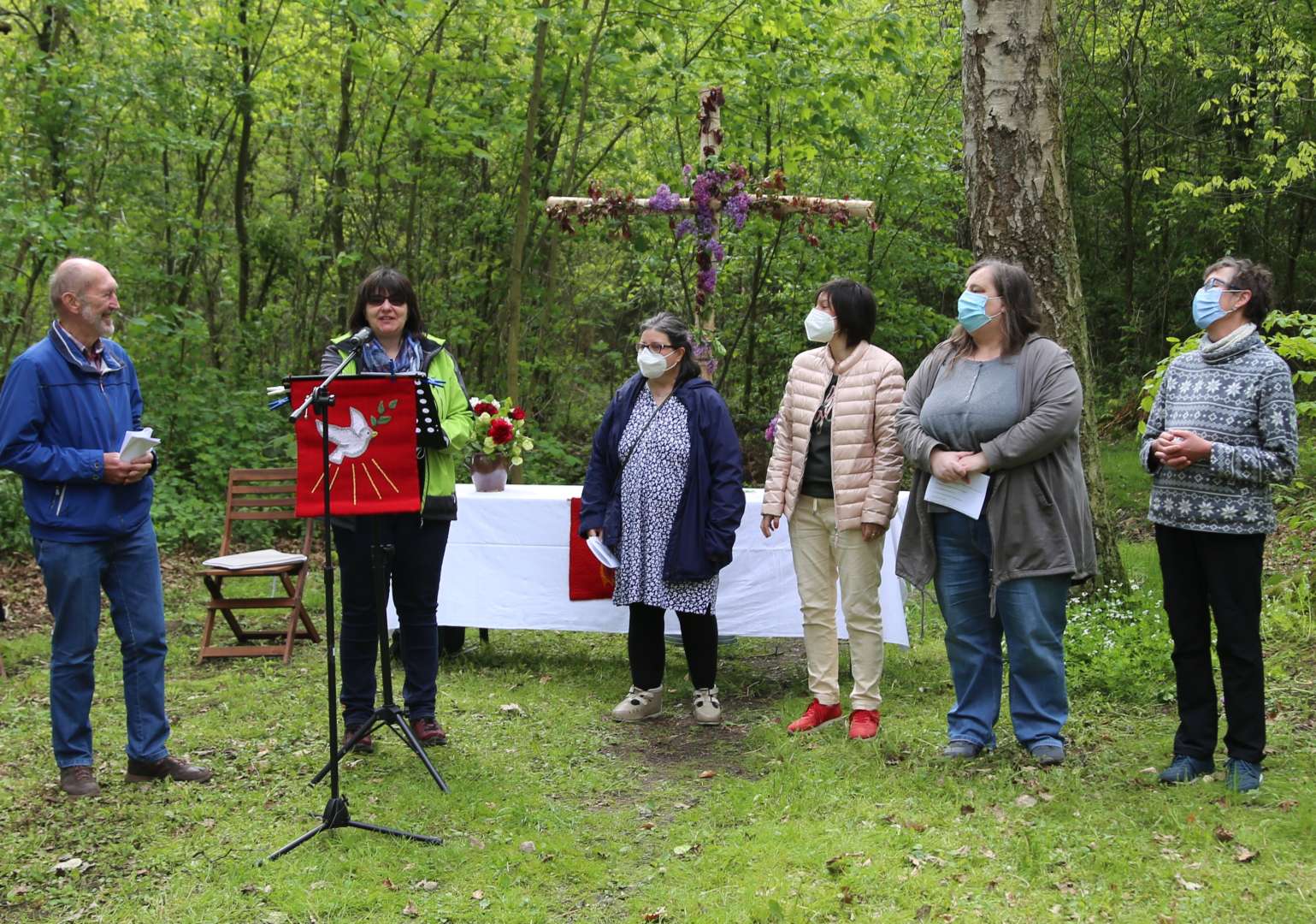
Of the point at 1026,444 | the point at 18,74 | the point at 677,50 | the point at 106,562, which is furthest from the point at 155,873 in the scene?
the point at 677,50

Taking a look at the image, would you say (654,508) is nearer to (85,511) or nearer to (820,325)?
(820,325)

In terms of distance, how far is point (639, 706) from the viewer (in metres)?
5.55

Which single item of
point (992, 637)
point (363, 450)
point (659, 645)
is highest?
point (363, 450)

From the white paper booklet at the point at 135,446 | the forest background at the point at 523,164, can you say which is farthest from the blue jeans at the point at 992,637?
the forest background at the point at 523,164

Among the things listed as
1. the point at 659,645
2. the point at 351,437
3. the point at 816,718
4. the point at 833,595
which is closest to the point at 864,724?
the point at 816,718

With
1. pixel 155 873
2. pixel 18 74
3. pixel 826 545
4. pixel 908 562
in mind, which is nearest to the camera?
pixel 155 873

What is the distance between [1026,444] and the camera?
4.03m

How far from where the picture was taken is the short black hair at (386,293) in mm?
4789

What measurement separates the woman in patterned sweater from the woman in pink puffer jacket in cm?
112

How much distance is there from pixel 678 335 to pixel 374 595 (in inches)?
71.4

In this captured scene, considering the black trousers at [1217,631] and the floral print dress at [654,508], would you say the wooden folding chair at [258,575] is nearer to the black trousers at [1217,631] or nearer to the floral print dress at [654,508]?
the floral print dress at [654,508]

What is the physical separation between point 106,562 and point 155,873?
1306 mm

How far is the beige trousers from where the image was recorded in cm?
486

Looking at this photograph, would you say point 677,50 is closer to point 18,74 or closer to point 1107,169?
point 18,74
